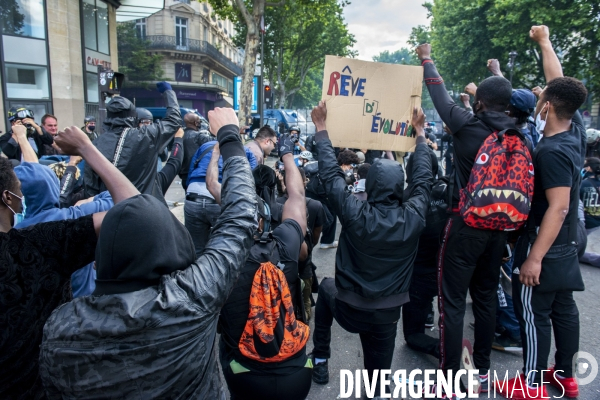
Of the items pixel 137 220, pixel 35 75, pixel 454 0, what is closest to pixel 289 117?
pixel 454 0

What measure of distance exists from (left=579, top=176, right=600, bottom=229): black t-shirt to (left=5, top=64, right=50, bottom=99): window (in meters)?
16.9

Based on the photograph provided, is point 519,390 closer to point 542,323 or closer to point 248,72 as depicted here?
point 542,323

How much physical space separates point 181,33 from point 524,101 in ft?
127

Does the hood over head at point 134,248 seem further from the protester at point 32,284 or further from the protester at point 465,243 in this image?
the protester at point 465,243

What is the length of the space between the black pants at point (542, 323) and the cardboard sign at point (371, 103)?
1.19 meters

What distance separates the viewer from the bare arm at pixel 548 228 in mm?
2635

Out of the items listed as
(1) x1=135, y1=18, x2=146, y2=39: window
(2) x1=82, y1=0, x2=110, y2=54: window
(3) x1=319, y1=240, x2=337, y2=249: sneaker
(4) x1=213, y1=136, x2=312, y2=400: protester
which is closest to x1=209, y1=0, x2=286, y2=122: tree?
(2) x1=82, y1=0, x2=110, y2=54: window

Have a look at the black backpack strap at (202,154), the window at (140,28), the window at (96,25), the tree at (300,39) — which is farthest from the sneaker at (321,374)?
the window at (140,28)

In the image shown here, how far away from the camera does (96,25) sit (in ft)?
58.7

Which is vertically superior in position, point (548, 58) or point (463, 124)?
point (548, 58)

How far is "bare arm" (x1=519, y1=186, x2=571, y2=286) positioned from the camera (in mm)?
2635

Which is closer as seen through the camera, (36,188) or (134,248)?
(134,248)

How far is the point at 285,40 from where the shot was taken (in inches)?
1248

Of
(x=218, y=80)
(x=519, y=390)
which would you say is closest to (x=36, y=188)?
(x=519, y=390)
